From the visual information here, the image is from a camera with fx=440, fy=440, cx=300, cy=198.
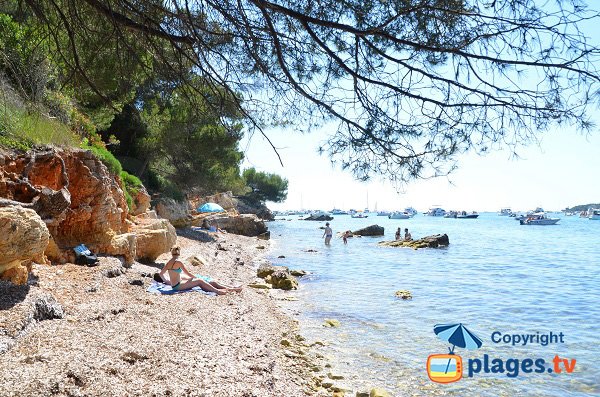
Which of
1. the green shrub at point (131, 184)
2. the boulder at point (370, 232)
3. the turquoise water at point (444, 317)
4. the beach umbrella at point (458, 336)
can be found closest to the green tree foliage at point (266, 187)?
the boulder at point (370, 232)

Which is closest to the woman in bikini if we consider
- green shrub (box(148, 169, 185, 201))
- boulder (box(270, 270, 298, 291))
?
boulder (box(270, 270, 298, 291))

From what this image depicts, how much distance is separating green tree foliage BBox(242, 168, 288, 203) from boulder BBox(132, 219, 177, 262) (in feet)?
188

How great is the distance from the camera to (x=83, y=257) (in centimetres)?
787

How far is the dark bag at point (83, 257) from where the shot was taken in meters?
7.84

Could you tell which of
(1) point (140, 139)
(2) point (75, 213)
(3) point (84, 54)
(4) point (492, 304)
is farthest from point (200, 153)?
(3) point (84, 54)

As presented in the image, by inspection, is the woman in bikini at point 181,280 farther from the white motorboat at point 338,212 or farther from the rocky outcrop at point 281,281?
the white motorboat at point 338,212

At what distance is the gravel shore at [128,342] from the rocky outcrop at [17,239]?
23 cm

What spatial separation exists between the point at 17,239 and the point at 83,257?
3.17m

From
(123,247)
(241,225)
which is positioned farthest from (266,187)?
(123,247)

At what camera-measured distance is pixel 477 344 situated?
7.22 metres

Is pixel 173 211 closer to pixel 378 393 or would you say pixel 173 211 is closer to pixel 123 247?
pixel 123 247

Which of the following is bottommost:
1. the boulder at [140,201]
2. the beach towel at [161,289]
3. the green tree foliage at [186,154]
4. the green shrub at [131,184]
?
the beach towel at [161,289]

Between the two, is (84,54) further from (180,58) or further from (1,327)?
(1,327)

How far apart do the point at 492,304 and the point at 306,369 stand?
6.85 meters
